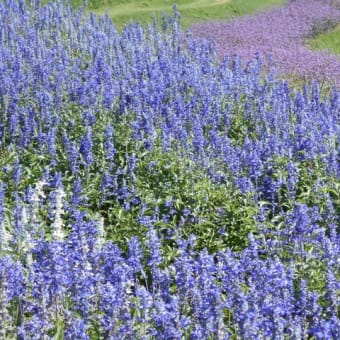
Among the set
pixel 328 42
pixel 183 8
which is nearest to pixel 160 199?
pixel 328 42

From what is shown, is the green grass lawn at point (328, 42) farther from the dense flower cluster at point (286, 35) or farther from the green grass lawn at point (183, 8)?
the green grass lawn at point (183, 8)

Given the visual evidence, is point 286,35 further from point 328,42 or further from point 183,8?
point 183,8

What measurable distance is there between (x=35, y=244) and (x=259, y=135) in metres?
5.12

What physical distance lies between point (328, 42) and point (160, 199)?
46.6 feet

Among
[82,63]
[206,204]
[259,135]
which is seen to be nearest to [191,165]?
[206,204]

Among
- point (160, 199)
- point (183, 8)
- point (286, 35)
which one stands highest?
point (183, 8)

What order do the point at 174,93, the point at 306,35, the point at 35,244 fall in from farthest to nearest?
the point at 306,35 < the point at 174,93 < the point at 35,244

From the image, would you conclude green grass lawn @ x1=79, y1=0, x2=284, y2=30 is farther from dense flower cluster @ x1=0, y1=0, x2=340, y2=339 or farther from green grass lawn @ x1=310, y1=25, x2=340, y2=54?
dense flower cluster @ x1=0, y1=0, x2=340, y2=339

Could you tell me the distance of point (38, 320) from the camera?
16.3ft

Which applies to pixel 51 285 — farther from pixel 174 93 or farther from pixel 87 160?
pixel 174 93

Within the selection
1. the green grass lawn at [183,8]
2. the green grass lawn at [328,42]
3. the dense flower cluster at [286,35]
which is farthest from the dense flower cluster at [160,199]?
the green grass lawn at [183,8]

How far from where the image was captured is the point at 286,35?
2117 cm

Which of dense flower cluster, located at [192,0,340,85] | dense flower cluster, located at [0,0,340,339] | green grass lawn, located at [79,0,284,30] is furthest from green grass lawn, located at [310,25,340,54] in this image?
dense flower cluster, located at [0,0,340,339]

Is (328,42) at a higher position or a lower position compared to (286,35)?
lower
